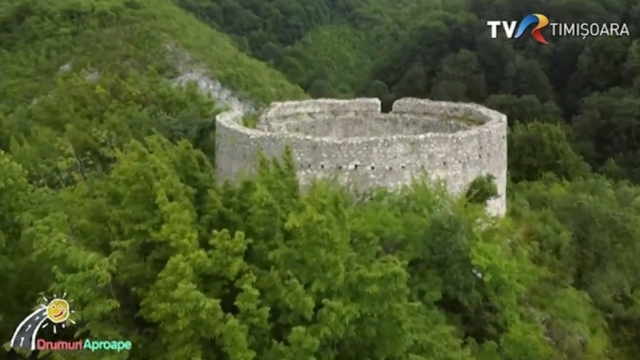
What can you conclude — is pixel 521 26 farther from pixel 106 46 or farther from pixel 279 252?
pixel 279 252

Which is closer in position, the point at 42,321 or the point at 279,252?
the point at 279,252

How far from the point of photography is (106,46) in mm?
36469

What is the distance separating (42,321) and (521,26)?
114ft

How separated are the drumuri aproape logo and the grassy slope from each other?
21.9 metres

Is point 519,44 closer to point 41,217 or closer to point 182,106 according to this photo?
point 182,106

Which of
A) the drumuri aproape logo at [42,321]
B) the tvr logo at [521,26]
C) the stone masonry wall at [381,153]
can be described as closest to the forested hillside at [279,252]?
the drumuri aproape logo at [42,321]

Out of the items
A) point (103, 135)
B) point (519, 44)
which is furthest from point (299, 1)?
point (103, 135)

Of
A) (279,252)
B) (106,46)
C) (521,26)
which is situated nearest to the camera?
(279,252)

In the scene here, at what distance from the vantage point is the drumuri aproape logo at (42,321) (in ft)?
37.1

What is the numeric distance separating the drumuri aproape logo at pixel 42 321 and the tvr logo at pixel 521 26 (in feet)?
107

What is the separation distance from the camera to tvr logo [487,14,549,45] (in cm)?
4141

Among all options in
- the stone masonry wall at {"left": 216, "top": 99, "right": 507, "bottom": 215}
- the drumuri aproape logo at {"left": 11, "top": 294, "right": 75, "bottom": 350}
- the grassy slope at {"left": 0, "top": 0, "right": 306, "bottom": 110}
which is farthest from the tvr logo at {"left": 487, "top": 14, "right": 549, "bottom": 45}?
the drumuri aproape logo at {"left": 11, "top": 294, "right": 75, "bottom": 350}

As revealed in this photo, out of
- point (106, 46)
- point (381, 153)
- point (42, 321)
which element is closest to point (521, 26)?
point (106, 46)

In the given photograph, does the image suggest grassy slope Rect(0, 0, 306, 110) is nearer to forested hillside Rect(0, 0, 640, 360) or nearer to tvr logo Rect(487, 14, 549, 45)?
forested hillside Rect(0, 0, 640, 360)
